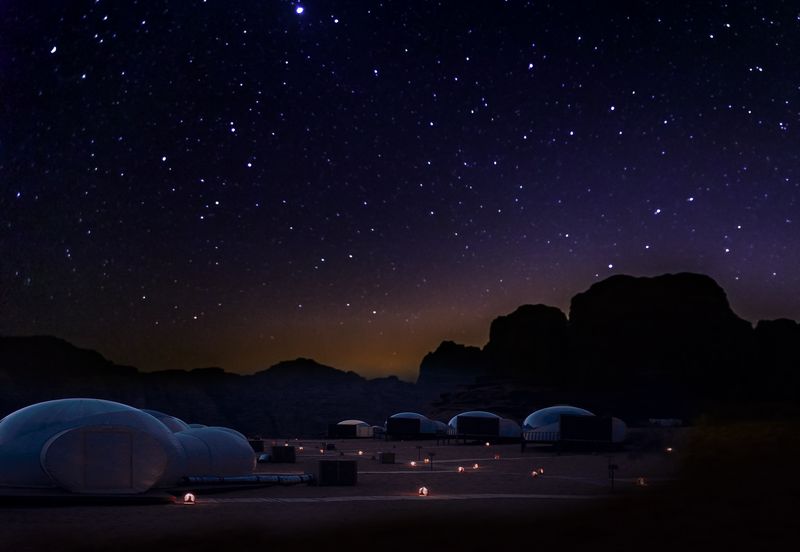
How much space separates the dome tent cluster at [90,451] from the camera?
2444 centimetres

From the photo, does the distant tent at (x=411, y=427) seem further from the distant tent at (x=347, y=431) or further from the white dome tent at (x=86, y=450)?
the white dome tent at (x=86, y=450)

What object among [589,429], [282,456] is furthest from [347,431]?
[282,456]

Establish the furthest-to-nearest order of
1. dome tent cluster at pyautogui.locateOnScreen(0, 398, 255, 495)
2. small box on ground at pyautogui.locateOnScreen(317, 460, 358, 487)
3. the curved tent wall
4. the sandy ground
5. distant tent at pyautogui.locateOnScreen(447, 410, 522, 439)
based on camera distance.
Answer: distant tent at pyautogui.locateOnScreen(447, 410, 522, 439) → the curved tent wall → small box on ground at pyautogui.locateOnScreen(317, 460, 358, 487) → dome tent cluster at pyautogui.locateOnScreen(0, 398, 255, 495) → the sandy ground

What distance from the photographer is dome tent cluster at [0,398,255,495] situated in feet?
80.2

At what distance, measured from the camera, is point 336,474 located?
2875 centimetres

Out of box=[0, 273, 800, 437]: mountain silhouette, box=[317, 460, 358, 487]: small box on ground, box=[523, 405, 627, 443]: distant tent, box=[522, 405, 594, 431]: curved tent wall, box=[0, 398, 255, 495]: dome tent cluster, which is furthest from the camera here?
box=[0, 273, 800, 437]: mountain silhouette

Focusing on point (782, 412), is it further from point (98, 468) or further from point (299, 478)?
point (98, 468)

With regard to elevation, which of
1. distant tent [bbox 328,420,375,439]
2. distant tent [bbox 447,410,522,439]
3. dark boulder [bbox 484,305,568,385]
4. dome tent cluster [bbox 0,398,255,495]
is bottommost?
distant tent [bbox 328,420,375,439]

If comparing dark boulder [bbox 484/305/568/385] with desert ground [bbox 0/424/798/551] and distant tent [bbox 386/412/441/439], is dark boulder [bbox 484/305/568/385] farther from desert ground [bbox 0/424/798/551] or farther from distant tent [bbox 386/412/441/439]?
desert ground [bbox 0/424/798/551]

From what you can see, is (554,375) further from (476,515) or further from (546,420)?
(476,515)

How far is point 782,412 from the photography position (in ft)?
111

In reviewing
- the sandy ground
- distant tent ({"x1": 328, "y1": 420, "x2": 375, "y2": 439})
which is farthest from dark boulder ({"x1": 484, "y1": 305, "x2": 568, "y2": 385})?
the sandy ground

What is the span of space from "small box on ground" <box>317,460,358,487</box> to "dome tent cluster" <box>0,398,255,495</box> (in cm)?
422

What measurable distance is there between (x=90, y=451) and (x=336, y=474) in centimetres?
861
